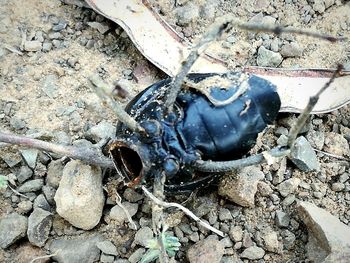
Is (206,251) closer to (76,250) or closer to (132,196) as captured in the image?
(132,196)

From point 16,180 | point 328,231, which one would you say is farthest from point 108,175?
point 328,231

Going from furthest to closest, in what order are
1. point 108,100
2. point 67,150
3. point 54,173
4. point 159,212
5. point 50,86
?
1. point 50,86
2. point 54,173
3. point 67,150
4. point 159,212
5. point 108,100

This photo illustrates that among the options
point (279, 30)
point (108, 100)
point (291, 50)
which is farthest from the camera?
point (291, 50)

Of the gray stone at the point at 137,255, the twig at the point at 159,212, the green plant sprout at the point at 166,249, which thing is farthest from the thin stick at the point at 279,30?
the gray stone at the point at 137,255

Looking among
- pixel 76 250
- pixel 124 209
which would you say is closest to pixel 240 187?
pixel 124 209

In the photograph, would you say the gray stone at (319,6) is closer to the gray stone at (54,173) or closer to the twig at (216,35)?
the twig at (216,35)
